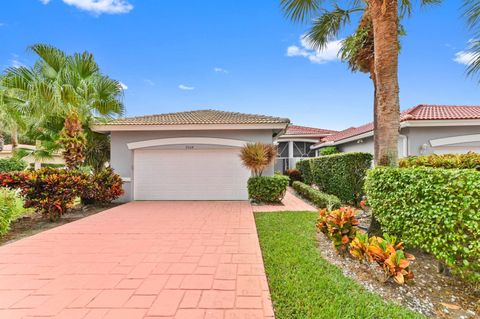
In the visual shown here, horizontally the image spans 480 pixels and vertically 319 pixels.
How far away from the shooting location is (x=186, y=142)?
11.6m

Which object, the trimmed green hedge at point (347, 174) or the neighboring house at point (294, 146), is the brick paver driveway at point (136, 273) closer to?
the trimmed green hedge at point (347, 174)

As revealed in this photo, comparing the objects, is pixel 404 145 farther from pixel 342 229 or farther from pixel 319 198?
pixel 342 229

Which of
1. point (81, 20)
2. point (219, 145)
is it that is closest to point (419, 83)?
point (219, 145)

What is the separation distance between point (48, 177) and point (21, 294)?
18.5 ft

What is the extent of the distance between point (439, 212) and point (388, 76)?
346cm

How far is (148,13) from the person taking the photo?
39.7 ft

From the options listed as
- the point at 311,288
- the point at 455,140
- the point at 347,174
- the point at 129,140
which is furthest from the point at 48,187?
the point at 455,140

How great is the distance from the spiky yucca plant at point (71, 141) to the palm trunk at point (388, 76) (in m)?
11.2

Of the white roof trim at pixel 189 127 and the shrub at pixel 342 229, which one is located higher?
the white roof trim at pixel 189 127

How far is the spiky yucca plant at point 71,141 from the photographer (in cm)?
969

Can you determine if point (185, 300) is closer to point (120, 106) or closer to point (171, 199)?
point (171, 199)

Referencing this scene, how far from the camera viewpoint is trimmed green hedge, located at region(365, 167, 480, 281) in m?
3.44

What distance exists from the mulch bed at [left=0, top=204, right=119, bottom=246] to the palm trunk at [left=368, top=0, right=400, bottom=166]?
10.1m

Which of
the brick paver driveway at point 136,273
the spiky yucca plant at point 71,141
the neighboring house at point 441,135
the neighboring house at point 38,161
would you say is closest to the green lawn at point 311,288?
the brick paver driveway at point 136,273
